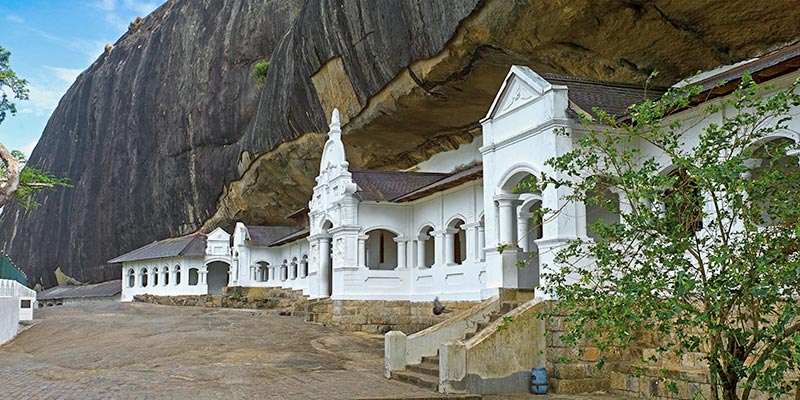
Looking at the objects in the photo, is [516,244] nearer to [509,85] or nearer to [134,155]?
[509,85]

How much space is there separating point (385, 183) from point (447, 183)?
16.2ft

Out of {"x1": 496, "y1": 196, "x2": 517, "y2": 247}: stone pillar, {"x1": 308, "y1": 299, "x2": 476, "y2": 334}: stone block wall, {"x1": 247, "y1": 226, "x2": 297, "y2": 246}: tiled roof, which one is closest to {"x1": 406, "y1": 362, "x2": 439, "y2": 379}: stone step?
{"x1": 496, "y1": 196, "x2": 517, "y2": 247}: stone pillar

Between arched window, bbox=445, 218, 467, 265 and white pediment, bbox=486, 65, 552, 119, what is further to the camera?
arched window, bbox=445, 218, 467, 265

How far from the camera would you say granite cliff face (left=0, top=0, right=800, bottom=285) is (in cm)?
1930

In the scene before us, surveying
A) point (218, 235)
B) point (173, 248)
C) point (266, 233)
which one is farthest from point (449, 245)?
point (173, 248)

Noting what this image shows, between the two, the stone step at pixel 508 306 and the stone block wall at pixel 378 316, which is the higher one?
the stone step at pixel 508 306

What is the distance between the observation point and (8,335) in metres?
21.6

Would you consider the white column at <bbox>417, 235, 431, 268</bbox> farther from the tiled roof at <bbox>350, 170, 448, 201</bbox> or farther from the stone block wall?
the tiled roof at <bbox>350, 170, 448, 201</bbox>

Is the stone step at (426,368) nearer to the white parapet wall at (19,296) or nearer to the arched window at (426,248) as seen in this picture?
the arched window at (426,248)

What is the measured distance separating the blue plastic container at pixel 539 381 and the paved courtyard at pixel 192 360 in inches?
73.6

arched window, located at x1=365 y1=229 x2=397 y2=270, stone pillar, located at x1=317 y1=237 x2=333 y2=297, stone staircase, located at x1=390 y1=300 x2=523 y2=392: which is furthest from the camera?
stone pillar, located at x1=317 y1=237 x2=333 y2=297

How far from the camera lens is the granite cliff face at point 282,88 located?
19297mm

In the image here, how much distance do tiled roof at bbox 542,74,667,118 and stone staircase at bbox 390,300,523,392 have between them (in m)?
4.06

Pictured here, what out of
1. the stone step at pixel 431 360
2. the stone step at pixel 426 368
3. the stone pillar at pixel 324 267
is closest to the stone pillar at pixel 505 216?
the stone step at pixel 431 360
